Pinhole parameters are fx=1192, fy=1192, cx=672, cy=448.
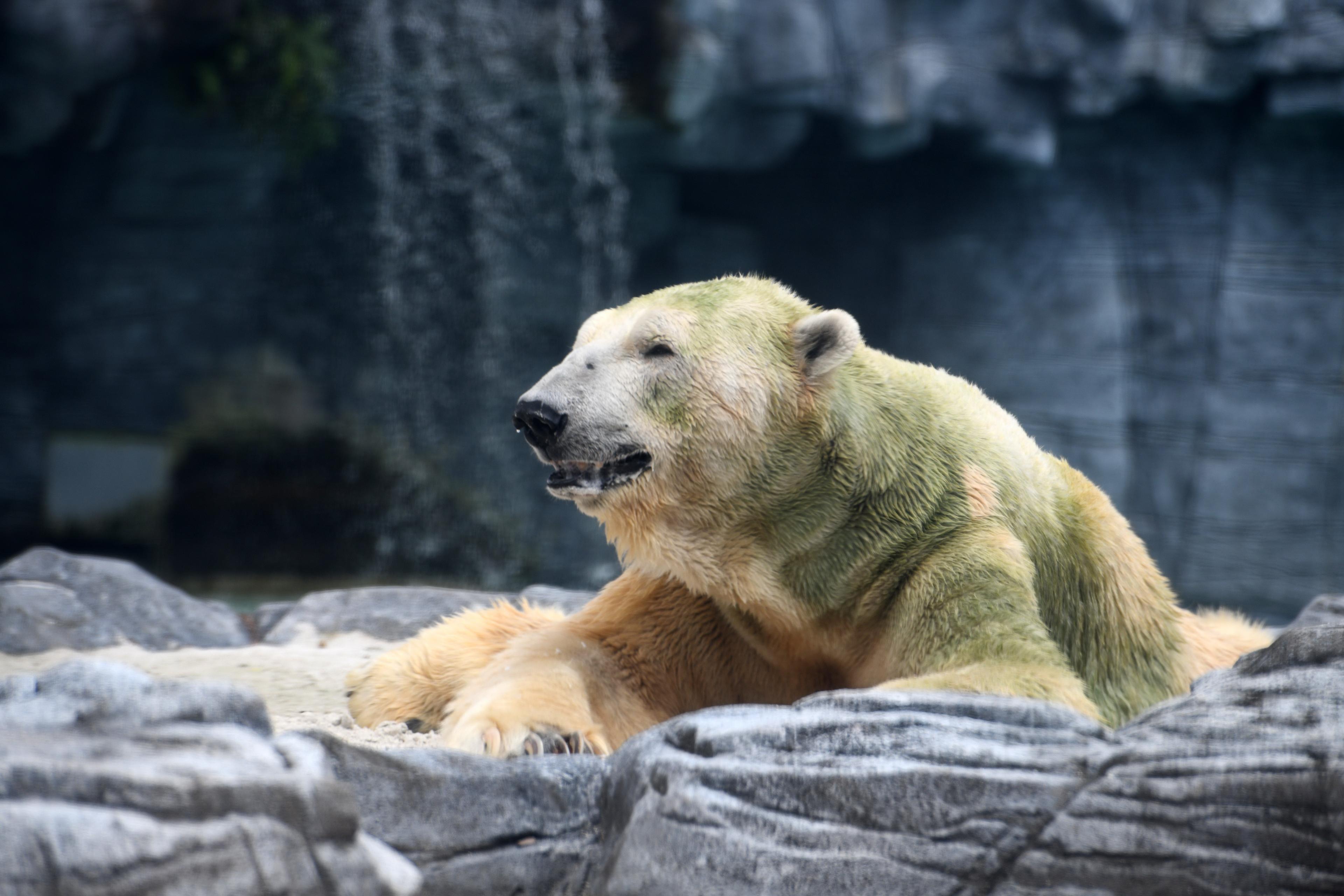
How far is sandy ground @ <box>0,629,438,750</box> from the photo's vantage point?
239 centimetres

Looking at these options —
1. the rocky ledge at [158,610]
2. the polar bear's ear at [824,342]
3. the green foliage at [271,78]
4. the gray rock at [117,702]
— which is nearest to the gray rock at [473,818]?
the gray rock at [117,702]

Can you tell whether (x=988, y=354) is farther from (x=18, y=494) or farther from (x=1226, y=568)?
(x=18, y=494)

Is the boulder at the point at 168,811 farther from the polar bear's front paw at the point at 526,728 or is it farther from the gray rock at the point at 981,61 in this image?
the gray rock at the point at 981,61

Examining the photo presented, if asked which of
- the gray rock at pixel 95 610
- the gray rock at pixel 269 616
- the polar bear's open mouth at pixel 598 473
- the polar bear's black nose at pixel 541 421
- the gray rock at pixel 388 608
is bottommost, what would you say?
the gray rock at pixel 269 616

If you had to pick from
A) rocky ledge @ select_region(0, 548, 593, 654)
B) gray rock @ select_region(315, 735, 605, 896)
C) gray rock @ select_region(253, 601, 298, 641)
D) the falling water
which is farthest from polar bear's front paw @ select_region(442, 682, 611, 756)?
the falling water

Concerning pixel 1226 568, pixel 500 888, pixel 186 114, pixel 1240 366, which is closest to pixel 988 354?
pixel 1240 366

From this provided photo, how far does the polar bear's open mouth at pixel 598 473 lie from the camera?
207 centimetres

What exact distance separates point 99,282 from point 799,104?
5.07 m

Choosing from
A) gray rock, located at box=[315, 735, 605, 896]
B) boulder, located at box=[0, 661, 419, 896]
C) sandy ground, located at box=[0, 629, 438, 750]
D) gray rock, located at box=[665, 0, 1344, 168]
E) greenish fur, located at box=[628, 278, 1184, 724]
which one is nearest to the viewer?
boulder, located at box=[0, 661, 419, 896]

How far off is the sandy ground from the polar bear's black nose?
610mm

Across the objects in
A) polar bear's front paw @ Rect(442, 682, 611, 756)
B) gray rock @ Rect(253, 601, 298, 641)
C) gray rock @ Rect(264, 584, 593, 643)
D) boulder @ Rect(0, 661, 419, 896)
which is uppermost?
boulder @ Rect(0, 661, 419, 896)

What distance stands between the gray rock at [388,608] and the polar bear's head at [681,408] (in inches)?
66.3

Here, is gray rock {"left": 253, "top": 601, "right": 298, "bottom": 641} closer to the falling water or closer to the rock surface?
the rock surface

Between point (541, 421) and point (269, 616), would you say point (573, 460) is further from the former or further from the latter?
point (269, 616)
